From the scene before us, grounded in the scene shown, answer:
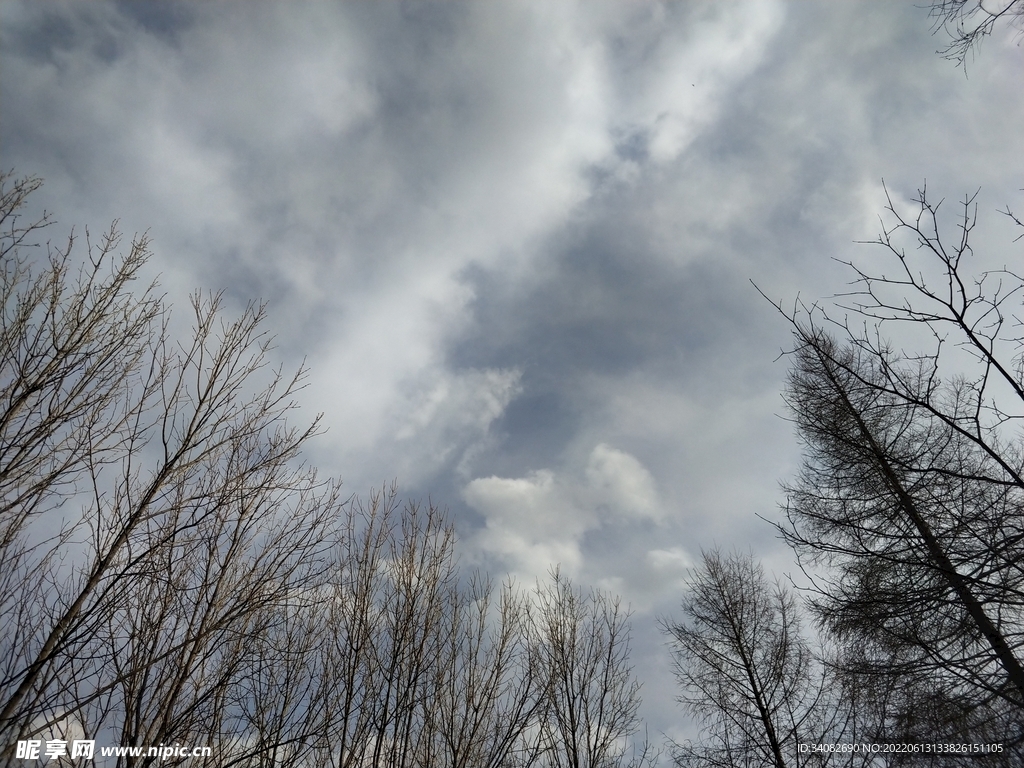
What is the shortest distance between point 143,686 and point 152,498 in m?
1.30

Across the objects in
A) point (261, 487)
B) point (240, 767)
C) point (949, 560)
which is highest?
point (261, 487)

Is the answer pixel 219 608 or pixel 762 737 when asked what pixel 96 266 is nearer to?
pixel 219 608

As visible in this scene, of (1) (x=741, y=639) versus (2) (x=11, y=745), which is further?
(1) (x=741, y=639)

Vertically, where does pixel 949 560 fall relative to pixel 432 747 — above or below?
above

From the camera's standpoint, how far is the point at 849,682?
20.0 feet

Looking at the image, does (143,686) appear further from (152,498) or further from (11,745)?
(152,498)

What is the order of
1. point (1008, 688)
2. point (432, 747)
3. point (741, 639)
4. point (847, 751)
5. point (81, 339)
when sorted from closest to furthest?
point (81, 339) → point (1008, 688) → point (432, 747) → point (847, 751) → point (741, 639)

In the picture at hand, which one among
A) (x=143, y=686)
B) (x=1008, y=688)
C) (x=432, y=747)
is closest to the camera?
(x=143, y=686)

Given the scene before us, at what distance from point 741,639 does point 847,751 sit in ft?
8.40

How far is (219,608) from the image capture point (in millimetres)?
3979

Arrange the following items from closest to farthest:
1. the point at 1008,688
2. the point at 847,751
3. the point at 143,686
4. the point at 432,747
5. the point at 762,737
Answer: the point at 143,686
the point at 1008,688
the point at 432,747
the point at 847,751
the point at 762,737

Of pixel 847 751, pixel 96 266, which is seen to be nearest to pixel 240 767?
pixel 96 266

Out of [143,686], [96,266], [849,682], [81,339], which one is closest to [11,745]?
[143,686]

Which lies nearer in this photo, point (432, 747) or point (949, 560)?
point (949, 560)
